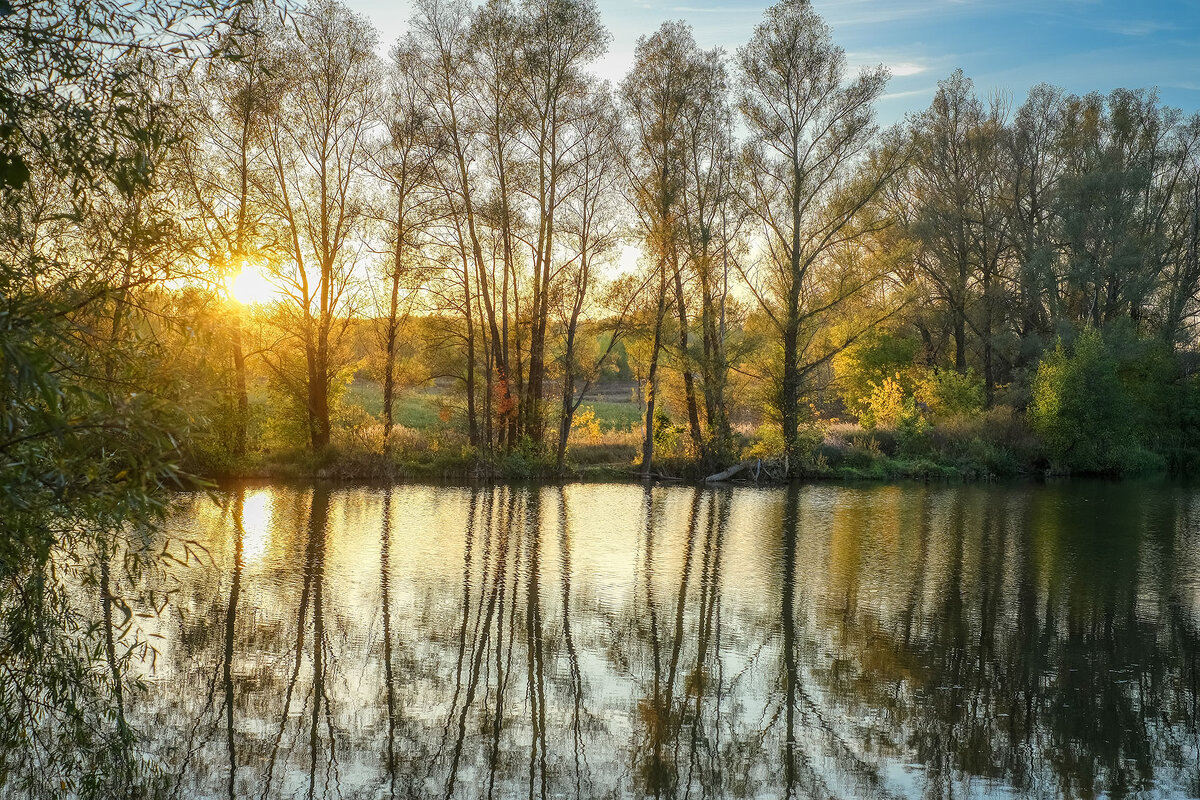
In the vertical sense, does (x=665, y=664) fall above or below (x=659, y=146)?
below

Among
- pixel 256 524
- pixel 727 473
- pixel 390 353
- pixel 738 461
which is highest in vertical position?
pixel 390 353

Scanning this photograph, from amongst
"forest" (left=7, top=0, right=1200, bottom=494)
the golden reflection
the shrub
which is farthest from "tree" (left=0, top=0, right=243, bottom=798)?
the shrub

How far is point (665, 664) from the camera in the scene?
406 inches

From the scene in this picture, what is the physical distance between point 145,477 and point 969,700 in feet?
25.5

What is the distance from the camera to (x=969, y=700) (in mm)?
9219

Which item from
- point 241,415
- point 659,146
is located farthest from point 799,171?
point 241,415

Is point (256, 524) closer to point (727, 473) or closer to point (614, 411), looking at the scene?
point (727, 473)

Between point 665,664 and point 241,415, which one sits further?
point 241,415

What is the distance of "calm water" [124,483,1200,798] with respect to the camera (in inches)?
289

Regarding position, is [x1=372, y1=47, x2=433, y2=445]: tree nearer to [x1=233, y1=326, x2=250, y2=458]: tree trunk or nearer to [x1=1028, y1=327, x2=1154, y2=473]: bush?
[x1=233, y1=326, x2=250, y2=458]: tree trunk

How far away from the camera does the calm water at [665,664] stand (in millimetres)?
7352

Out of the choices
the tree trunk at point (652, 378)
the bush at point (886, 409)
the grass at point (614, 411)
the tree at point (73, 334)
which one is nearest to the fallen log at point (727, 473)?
the tree trunk at point (652, 378)

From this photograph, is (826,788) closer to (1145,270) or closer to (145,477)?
(145,477)

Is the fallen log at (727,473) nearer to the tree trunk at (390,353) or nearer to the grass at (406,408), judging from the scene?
the tree trunk at (390,353)
